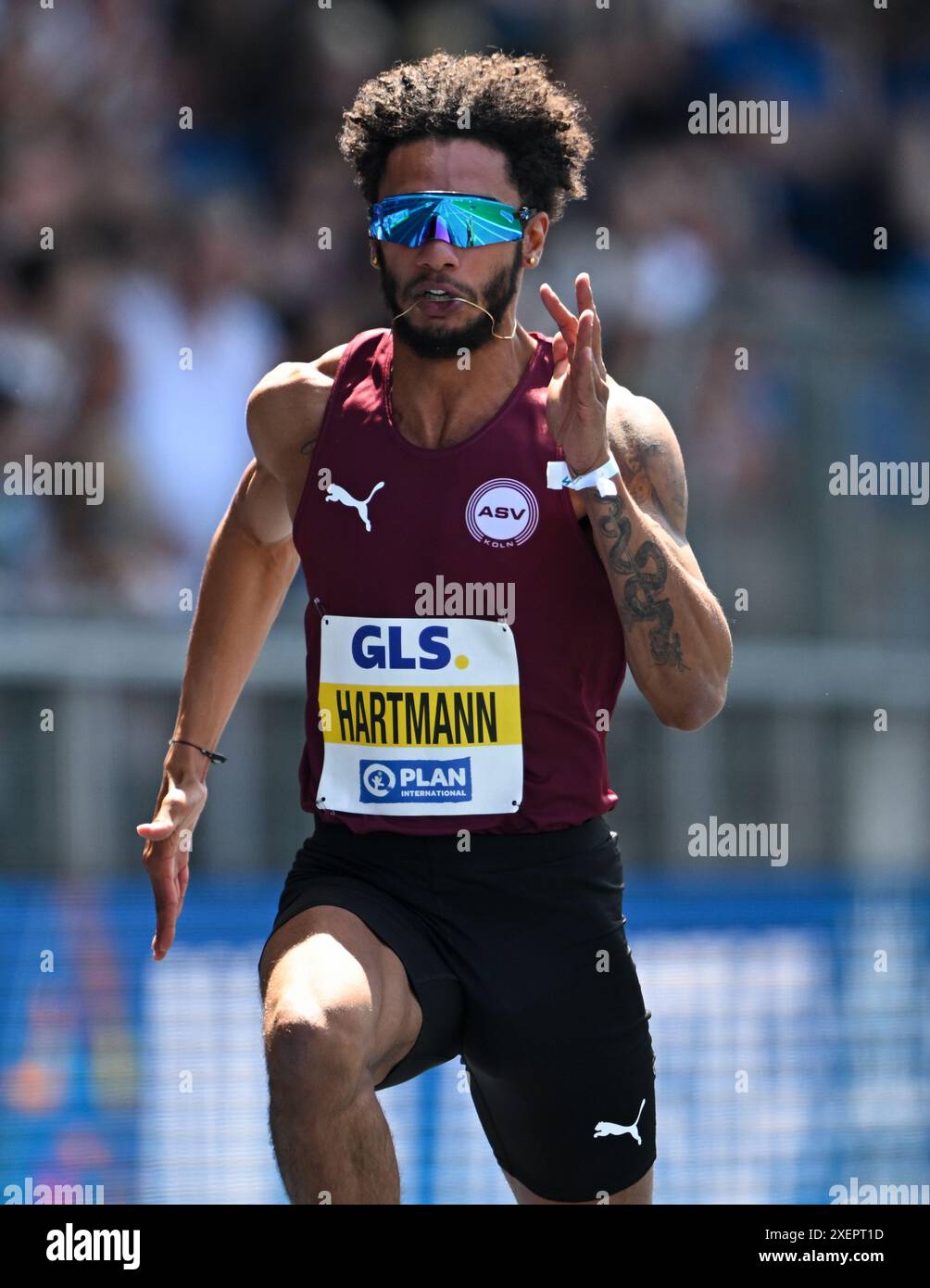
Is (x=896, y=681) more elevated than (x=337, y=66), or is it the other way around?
(x=337, y=66)

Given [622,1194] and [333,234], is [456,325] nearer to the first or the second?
[622,1194]

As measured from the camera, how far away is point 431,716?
13.0 ft

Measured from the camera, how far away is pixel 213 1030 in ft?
19.4

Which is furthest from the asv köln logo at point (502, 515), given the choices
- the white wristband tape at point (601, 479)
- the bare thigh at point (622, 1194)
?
the bare thigh at point (622, 1194)

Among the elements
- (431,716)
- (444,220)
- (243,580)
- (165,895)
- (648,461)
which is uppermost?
(444,220)

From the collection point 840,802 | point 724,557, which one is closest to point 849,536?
point 724,557

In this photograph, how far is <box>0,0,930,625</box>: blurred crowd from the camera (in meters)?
7.93

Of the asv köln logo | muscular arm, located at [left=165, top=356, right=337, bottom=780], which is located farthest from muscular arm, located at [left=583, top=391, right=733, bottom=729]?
muscular arm, located at [left=165, top=356, right=337, bottom=780]

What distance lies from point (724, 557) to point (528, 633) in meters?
4.06

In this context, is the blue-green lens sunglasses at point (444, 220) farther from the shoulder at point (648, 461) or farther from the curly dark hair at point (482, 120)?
the shoulder at point (648, 461)

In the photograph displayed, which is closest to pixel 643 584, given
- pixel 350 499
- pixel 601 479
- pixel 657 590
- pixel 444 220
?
pixel 657 590

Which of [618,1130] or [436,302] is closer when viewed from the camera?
[436,302]

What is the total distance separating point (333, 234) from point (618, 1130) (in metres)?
5.78

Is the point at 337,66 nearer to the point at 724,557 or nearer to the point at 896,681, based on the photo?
the point at 724,557
